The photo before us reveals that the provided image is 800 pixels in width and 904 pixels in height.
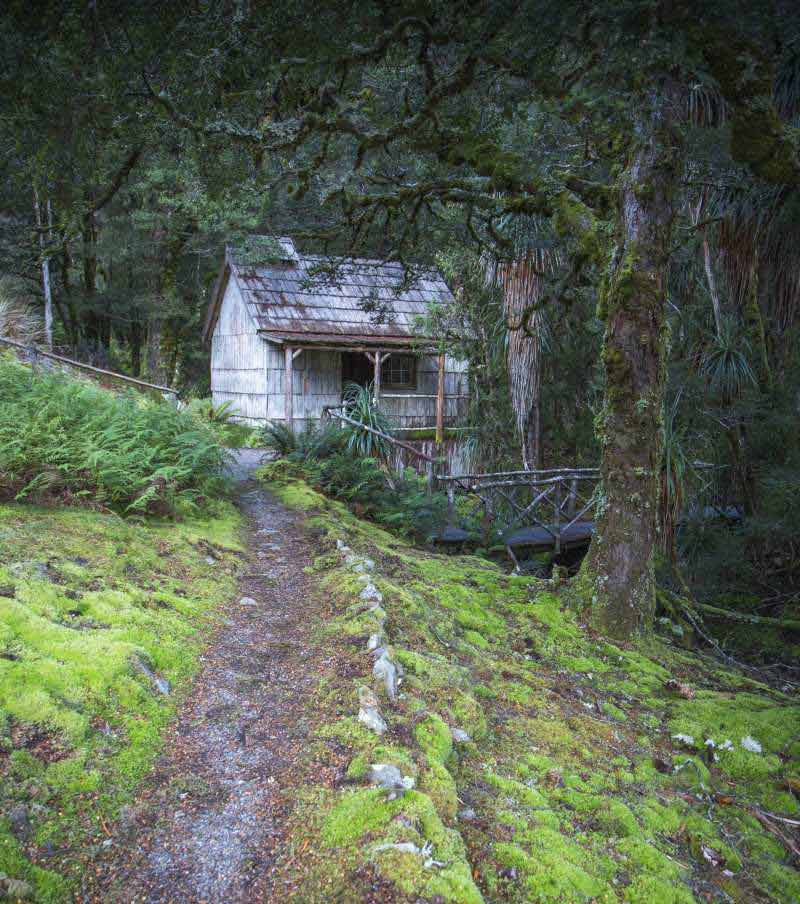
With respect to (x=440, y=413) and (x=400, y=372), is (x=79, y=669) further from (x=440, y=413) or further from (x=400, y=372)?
(x=400, y=372)

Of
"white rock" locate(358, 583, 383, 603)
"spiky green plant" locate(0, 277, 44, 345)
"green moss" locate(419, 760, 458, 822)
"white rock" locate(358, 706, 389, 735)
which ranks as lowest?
"green moss" locate(419, 760, 458, 822)

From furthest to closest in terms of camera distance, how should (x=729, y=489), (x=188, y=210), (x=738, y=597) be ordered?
(x=188, y=210) < (x=729, y=489) < (x=738, y=597)

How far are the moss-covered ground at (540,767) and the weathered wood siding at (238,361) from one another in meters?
12.7

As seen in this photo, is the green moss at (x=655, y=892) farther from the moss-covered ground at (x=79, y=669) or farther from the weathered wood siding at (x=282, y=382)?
the weathered wood siding at (x=282, y=382)

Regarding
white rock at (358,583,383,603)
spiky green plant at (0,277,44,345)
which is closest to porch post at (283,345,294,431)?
spiky green plant at (0,277,44,345)

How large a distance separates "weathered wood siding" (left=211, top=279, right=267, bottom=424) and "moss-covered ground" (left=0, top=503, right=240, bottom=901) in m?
12.1

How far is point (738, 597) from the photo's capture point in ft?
27.0

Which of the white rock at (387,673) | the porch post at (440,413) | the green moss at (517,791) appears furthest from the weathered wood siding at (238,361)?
the green moss at (517,791)

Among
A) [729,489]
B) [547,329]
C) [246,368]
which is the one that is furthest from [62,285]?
[729,489]

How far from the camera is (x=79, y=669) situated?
3.14 m

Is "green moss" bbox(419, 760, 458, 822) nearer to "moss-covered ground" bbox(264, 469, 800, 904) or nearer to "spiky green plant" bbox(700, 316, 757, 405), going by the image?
"moss-covered ground" bbox(264, 469, 800, 904)

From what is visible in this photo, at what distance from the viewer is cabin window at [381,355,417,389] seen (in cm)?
1922

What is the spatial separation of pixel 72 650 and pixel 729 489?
28.7ft

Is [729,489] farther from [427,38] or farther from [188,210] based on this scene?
[188,210]
